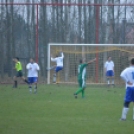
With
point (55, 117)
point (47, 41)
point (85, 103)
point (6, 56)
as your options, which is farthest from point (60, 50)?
point (55, 117)

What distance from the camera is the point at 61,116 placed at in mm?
16641

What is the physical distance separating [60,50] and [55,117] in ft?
65.8

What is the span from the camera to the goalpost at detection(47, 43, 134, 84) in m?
35.3

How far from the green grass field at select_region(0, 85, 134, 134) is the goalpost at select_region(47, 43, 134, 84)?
472 inches

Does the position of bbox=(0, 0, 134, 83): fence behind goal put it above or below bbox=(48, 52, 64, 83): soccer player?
above

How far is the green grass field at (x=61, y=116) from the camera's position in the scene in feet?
44.7

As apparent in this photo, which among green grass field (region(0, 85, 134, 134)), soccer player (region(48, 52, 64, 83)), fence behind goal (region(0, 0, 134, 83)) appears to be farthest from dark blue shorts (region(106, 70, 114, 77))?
green grass field (region(0, 85, 134, 134))

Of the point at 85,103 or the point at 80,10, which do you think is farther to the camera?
the point at 80,10

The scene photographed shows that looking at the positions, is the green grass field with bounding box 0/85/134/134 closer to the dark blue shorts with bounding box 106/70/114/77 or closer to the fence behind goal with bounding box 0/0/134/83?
the dark blue shorts with bounding box 106/70/114/77

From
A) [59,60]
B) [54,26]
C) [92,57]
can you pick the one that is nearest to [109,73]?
[92,57]

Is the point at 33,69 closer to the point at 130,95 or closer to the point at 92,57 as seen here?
the point at 92,57

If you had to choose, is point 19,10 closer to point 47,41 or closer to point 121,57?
point 47,41

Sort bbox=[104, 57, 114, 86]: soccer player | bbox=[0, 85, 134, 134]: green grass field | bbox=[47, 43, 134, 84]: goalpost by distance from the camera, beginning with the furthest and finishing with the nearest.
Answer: bbox=[47, 43, 134, 84]: goalpost → bbox=[104, 57, 114, 86]: soccer player → bbox=[0, 85, 134, 134]: green grass field

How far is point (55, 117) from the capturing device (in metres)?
16.4
